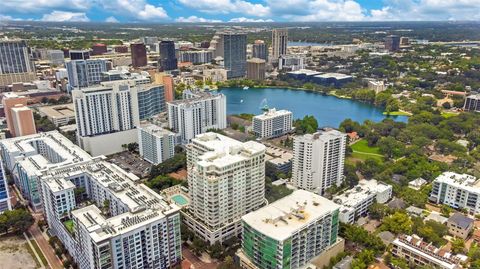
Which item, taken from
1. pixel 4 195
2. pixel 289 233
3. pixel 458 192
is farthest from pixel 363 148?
pixel 4 195

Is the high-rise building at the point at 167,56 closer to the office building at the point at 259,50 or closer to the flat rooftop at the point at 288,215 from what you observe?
the office building at the point at 259,50

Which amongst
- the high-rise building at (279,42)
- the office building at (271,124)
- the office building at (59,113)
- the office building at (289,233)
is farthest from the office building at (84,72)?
the high-rise building at (279,42)

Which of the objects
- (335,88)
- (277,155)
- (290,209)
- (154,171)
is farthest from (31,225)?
(335,88)

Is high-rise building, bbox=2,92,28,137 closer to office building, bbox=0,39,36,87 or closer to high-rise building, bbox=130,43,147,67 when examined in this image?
office building, bbox=0,39,36,87

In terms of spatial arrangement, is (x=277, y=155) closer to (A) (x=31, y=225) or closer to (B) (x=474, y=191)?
(B) (x=474, y=191)

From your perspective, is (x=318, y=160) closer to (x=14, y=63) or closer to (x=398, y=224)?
(x=398, y=224)
